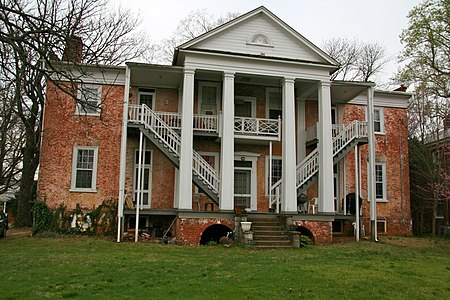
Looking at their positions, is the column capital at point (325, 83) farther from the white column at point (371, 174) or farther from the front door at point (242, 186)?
the front door at point (242, 186)

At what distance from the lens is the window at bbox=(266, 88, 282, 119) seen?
21219mm

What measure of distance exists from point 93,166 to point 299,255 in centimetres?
1071

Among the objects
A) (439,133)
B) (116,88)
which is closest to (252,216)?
(116,88)

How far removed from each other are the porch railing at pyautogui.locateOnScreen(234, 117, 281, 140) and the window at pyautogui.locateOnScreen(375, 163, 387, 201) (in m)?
6.82

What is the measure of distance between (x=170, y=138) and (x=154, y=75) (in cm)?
314

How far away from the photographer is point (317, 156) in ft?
62.1

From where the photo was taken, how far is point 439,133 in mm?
28953

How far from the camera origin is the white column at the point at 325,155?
58.5 feet

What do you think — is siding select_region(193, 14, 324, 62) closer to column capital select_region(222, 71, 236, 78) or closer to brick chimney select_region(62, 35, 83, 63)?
column capital select_region(222, 71, 236, 78)

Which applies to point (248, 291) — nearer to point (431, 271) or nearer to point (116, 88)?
point (431, 271)

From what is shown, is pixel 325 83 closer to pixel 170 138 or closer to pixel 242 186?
pixel 242 186

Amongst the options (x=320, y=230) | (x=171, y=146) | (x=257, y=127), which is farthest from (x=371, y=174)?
(x=171, y=146)

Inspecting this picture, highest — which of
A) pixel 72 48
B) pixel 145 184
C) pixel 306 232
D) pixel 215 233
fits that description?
pixel 72 48

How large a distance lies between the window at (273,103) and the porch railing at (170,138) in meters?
5.04
